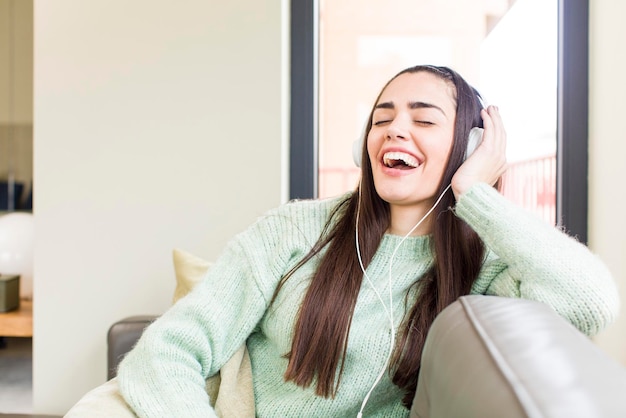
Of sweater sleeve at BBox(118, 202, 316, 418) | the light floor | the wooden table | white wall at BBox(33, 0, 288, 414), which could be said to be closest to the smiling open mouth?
sweater sleeve at BBox(118, 202, 316, 418)

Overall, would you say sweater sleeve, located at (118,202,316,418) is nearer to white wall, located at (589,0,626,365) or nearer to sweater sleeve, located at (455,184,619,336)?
sweater sleeve, located at (455,184,619,336)

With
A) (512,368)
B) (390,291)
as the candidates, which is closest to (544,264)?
(390,291)

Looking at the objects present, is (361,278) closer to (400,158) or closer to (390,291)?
(390,291)

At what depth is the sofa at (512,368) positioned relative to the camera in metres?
0.40

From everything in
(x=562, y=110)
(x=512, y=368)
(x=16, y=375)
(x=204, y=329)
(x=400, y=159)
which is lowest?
(x=16, y=375)

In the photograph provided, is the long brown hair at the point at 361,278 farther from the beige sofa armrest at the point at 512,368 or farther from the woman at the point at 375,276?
the beige sofa armrest at the point at 512,368

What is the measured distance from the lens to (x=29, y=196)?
211 cm

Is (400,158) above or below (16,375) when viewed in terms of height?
above

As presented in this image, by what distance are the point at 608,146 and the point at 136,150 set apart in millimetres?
1490

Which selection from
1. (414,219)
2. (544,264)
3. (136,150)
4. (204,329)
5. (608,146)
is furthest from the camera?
(136,150)

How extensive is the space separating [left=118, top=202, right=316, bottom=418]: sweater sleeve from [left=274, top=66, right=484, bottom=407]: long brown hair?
0.23 feet

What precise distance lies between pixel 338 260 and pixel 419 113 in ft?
1.11

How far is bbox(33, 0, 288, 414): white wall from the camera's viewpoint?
1.88 metres

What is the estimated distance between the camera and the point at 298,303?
1.14 metres
